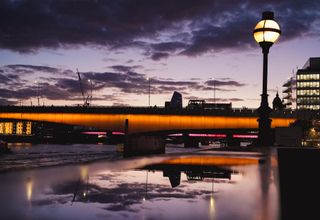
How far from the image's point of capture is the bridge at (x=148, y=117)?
83938mm

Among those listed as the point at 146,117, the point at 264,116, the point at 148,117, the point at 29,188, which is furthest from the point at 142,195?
the point at 146,117

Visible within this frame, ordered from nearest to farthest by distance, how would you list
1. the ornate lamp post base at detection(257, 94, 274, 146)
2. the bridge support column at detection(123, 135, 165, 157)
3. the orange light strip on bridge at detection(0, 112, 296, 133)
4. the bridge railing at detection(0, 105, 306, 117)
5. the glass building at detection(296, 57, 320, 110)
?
1. the ornate lamp post base at detection(257, 94, 274, 146)
2. the bridge support column at detection(123, 135, 165, 157)
3. the bridge railing at detection(0, 105, 306, 117)
4. the orange light strip on bridge at detection(0, 112, 296, 133)
5. the glass building at detection(296, 57, 320, 110)

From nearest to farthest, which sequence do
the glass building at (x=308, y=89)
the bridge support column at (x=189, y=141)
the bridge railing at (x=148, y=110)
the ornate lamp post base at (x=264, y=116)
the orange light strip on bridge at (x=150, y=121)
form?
the ornate lamp post base at (x=264, y=116) → the bridge railing at (x=148, y=110) → the orange light strip on bridge at (x=150, y=121) → the bridge support column at (x=189, y=141) → the glass building at (x=308, y=89)

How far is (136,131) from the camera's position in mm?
88188

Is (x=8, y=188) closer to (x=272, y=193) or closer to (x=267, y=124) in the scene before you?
(x=272, y=193)

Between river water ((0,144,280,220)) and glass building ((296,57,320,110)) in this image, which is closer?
river water ((0,144,280,220))

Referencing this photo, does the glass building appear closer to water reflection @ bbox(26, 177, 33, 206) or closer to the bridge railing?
the bridge railing

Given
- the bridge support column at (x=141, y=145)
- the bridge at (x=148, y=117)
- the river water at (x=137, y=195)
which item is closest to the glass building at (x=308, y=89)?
the bridge at (x=148, y=117)

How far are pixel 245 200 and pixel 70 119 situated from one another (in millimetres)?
88310

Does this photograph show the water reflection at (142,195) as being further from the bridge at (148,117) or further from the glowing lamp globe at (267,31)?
the bridge at (148,117)

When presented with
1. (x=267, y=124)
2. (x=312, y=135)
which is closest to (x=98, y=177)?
(x=267, y=124)

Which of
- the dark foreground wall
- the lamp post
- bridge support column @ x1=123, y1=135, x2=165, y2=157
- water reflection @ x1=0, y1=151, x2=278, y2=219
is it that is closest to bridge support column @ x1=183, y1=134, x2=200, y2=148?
bridge support column @ x1=123, y1=135, x2=165, y2=157

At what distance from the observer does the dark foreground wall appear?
4043 millimetres

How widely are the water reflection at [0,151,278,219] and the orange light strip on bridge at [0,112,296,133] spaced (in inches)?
3058
